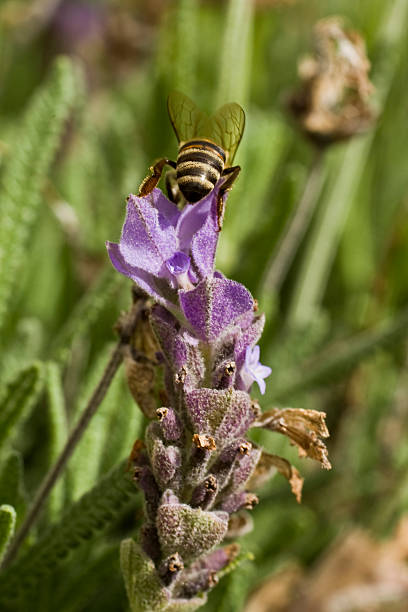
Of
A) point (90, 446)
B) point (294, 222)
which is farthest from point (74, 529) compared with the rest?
point (294, 222)

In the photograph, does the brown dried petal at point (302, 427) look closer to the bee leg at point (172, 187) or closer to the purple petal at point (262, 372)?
the purple petal at point (262, 372)

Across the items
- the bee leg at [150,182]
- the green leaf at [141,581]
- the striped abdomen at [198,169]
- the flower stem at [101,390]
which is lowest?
the green leaf at [141,581]

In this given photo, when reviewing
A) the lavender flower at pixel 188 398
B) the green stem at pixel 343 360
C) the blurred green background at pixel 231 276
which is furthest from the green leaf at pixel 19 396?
the green stem at pixel 343 360

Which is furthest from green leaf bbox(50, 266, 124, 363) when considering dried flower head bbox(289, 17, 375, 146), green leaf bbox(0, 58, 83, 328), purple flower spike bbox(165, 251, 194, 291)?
dried flower head bbox(289, 17, 375, 146)

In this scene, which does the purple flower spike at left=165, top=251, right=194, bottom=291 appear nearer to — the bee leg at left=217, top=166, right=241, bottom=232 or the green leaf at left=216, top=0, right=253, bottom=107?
the bee leg at left=217, top=166, right=241, bottom=232

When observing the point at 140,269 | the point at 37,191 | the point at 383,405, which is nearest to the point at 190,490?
the point at 140,269
